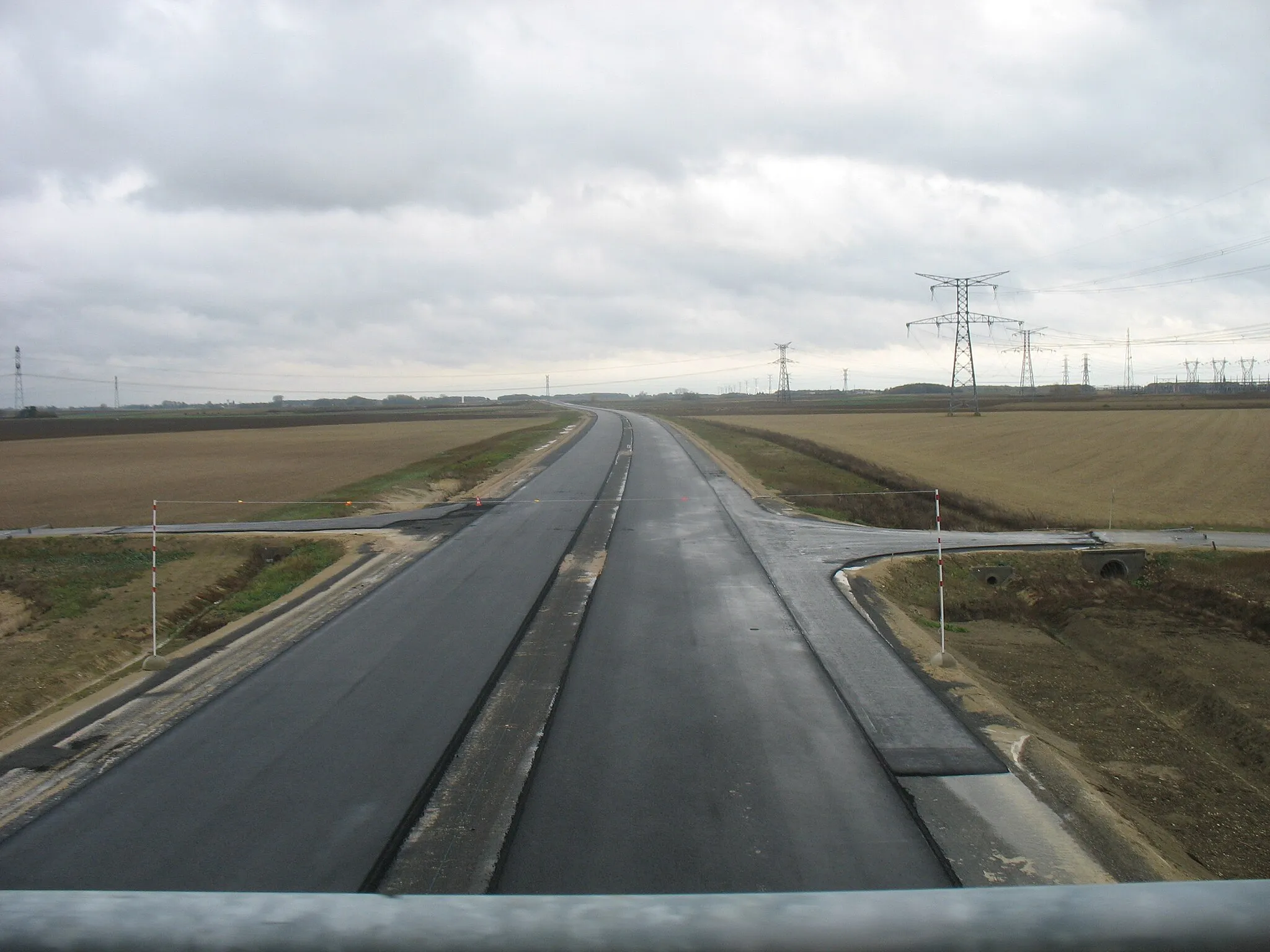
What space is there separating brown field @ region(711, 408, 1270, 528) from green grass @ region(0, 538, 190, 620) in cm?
2415

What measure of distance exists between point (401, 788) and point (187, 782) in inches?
76.2

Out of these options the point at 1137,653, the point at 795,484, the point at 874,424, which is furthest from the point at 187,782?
the point at 874,424

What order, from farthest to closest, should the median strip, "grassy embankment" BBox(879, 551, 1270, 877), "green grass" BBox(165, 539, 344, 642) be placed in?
"green grass" BBox(165, 539, 344, 642) → "grassy embankment" BBox(879, 551, 1270, 877) → the median strip

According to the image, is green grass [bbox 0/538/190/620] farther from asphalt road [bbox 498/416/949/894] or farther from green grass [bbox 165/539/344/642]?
asphalt road [bbox 498/416/949/894]

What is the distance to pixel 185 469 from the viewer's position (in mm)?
43000

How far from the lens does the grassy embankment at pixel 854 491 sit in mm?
25922

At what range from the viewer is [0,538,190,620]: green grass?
1662 centimetres

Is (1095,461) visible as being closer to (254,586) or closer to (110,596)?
(254,586)

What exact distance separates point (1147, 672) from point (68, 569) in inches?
847

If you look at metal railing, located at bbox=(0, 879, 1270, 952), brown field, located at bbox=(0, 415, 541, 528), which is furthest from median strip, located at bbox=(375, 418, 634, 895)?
brown field, located at bbox=(0, 415, 541, 528)

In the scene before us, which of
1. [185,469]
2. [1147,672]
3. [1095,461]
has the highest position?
[185,469]

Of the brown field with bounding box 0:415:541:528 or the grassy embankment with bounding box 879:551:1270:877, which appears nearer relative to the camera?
the grassy embankment with bounding box 879:551:1270:877

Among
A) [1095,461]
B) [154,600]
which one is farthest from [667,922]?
[1095,461]

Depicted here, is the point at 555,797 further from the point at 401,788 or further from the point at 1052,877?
the point at 1052,877
